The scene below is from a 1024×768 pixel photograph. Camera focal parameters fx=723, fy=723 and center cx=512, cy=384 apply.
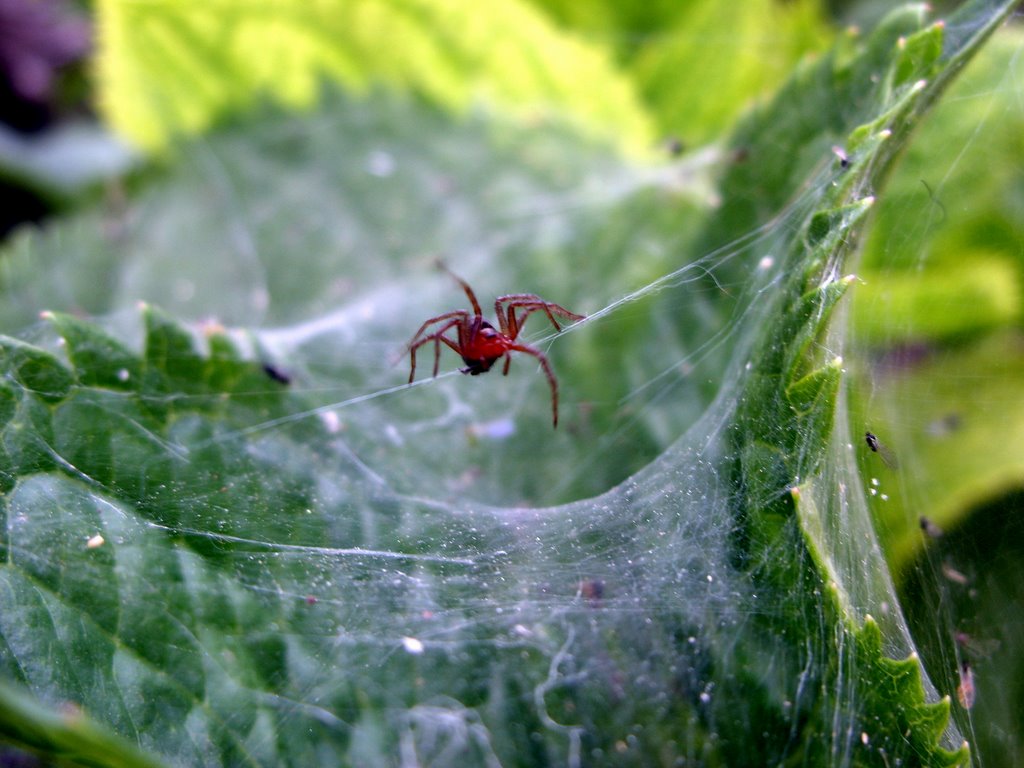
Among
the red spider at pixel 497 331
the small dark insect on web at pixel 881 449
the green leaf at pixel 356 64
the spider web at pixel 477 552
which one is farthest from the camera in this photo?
the green leaf at pixel 356 64

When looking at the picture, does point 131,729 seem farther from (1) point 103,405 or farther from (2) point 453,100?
(2) point 453,100

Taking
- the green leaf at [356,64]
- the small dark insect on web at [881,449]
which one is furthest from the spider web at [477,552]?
the green leaf at [356,64]

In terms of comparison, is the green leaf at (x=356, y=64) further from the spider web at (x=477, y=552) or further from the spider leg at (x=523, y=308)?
the spider leg at (x=523, y=308)

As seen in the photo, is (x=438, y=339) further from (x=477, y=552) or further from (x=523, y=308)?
(x=477, y=552)

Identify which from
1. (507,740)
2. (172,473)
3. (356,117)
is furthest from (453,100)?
(507,740)

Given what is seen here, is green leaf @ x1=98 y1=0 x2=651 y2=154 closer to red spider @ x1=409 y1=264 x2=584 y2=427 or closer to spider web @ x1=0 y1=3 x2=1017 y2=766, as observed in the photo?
spider web @ x1=0 y1=3 x2=1017 y2=766

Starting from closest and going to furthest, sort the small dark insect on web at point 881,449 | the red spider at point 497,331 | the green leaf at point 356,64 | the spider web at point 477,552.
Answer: the spider web at point 477,552 → the small dark insect on web at point 881,449 → the red spider at point 497,331 → the green leaf at point 356,64

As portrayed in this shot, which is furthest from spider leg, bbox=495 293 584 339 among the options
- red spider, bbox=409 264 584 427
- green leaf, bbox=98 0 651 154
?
green leaf, bbox=98 0 651 154
